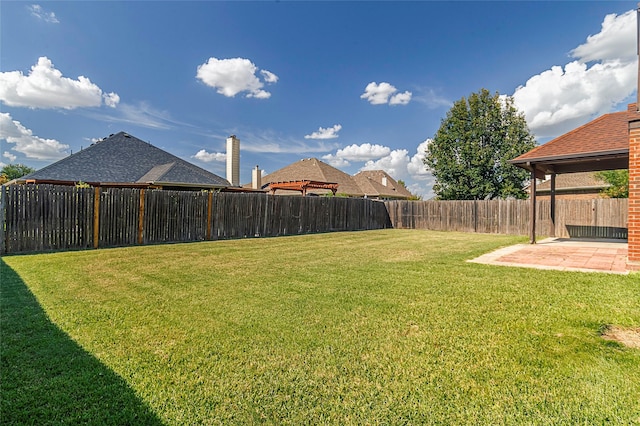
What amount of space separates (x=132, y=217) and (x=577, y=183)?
85.5 feet

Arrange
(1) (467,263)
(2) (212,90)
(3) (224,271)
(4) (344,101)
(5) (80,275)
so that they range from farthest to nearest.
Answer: (4) (344,101)
(2) (212,90)
(1) (467,263)
(3) (224,271)
(5) (80,275)

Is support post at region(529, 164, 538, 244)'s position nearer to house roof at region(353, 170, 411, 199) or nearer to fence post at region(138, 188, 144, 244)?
fence post at region(138, 188, 144, 244)

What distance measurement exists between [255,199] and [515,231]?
483 inches

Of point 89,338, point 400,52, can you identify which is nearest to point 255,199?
point 89,338

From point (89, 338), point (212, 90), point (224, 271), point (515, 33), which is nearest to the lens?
point (89, 338)

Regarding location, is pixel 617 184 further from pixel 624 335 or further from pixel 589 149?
pixel 624 335

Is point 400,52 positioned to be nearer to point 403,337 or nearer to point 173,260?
point 173,260

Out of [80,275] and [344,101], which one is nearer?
[80,275]

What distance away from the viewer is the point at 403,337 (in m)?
→ 2.64

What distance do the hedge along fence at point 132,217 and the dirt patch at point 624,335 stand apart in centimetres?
986

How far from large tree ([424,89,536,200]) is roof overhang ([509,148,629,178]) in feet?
39.3

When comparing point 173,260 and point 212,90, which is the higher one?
point 212,90

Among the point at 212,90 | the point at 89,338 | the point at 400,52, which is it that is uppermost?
the point at 400,52

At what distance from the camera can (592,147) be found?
8.62 meters
